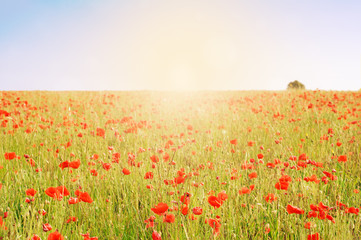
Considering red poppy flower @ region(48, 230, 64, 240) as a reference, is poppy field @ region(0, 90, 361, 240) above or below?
below

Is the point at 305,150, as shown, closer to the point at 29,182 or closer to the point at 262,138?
the point at 262,138

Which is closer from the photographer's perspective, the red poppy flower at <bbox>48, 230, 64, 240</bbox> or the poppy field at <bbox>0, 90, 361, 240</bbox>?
the red poppy flower at <bbox>48, 230, 64, 240</bbox>

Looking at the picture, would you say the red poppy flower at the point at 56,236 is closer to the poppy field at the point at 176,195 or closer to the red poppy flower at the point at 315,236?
the poppy field at the point at 176,195

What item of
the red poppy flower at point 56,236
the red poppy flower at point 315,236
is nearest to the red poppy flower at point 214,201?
the red poppy flower at point 315,236

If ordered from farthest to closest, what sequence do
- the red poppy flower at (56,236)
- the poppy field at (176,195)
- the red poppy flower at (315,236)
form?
the poppy field at (176,195) → the red poppy flower at (315,236) → the red poppy flower at (56,236)

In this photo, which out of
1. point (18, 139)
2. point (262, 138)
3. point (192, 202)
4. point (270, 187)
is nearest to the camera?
point (192, 202)

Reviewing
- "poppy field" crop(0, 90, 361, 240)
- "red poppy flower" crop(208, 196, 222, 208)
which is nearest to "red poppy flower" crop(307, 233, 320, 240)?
"poppy field" crop(0, 90, 361, 240)

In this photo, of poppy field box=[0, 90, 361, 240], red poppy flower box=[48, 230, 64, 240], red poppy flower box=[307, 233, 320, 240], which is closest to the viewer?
red poppy flower box=[48, 230, 64, 240]

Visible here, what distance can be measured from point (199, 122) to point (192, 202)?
179 inches

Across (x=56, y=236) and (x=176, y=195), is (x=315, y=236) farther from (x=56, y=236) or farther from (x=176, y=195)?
(x=56, y=236)

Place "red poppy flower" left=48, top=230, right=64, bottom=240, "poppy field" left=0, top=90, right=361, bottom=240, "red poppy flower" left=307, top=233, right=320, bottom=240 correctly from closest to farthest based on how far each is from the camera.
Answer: "red poppy flower" left=48, top=230, right=64, bottom=240 → "red poppy flower" left=307, top=233, right=320, bottom=240 → "poppy field" left=0, top=90, right=361, bottom=240

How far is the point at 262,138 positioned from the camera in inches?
195

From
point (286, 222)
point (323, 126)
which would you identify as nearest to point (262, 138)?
point (323, 126)

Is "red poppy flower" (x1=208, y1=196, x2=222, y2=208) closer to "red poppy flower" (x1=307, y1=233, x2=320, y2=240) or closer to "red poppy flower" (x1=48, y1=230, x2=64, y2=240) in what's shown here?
"red poppy flower" (x1=307, y1=233, x2=320, y2=240)
